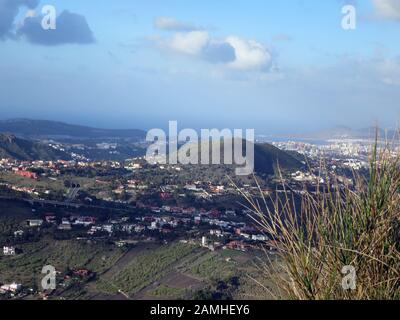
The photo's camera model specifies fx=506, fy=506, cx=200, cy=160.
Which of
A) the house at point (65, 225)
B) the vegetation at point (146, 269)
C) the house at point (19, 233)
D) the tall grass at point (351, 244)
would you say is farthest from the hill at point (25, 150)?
the tall grass at point (351, 244)

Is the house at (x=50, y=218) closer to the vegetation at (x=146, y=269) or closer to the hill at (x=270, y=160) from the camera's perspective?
the vegetation at (x=146, y=269)

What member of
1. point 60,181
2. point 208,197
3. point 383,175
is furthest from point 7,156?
point 383,175

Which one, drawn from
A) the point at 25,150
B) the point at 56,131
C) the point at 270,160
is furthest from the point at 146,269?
the point at 56,131

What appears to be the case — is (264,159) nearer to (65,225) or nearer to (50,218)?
(50,218)

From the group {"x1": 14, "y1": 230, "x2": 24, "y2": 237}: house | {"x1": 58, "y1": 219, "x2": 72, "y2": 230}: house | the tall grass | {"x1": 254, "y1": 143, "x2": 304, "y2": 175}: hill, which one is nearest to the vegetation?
{"x1": 58, "y1": 219, "x2": 72, "y2": 230}: house

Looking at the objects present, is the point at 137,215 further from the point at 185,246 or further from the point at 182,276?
the point at 182,276

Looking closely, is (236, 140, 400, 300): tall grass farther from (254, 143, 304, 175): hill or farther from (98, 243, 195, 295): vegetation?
(254, 143, 304, 175): hill
